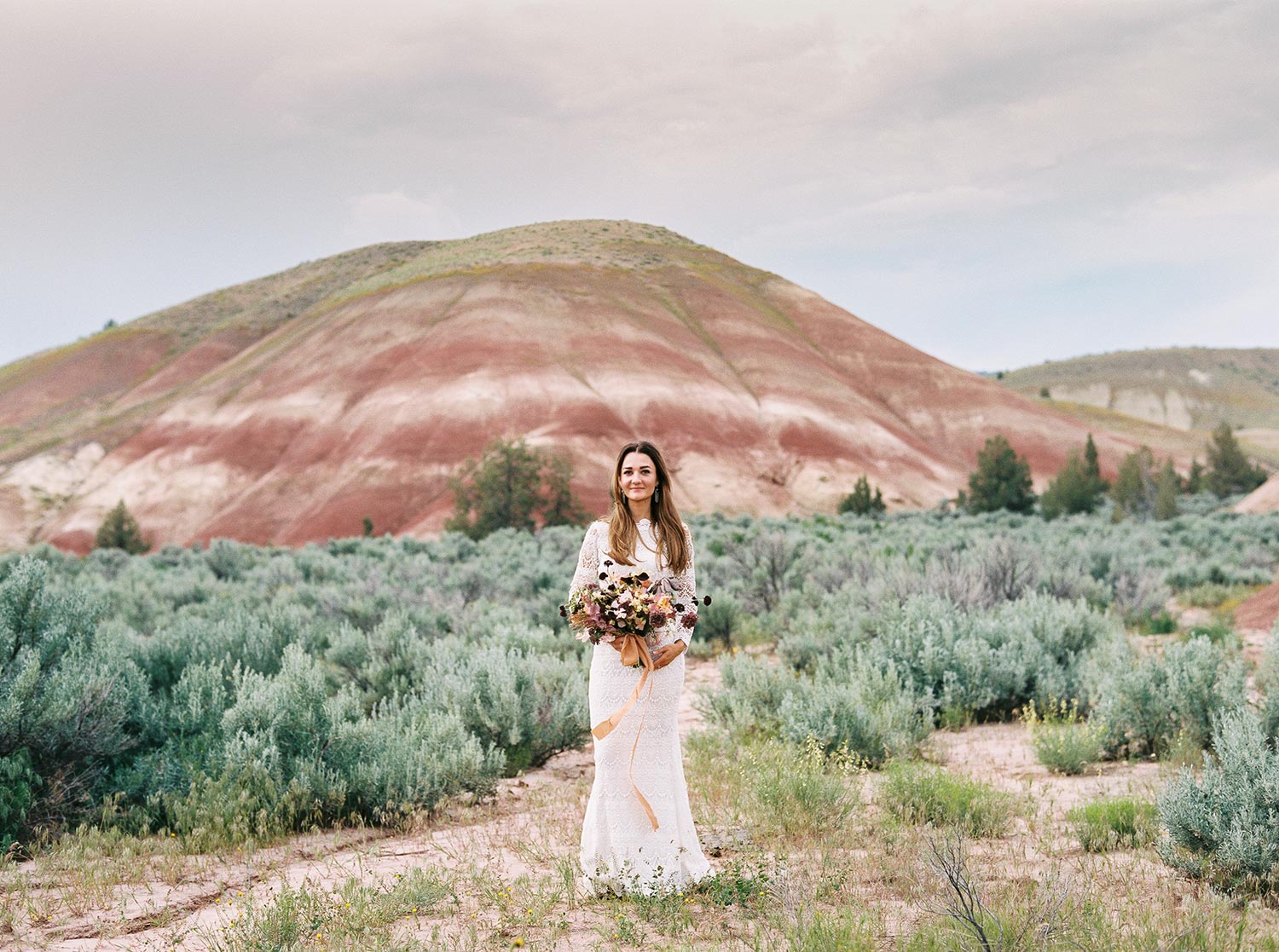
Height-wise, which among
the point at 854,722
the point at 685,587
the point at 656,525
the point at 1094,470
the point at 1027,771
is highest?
the point at 656,525

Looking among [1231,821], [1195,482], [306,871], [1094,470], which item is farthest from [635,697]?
[1195,482]

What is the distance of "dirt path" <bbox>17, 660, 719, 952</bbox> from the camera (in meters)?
4.02

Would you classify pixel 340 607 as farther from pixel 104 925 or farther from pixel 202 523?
pixel 202 523

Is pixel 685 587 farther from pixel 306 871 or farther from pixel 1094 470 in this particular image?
pixel 1094 470

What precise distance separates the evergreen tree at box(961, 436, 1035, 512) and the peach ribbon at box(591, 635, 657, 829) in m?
39.4

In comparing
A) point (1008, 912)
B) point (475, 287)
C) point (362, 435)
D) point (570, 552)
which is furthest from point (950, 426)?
point (1008, 912)

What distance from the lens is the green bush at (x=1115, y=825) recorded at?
4672 mm

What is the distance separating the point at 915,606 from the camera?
340 inches

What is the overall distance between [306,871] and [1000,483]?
1610 inches

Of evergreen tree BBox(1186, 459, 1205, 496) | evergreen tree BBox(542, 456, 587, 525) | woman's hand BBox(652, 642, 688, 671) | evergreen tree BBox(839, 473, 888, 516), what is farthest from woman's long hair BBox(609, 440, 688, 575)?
evergreen tree BBox(1186, 459, 1205, 496)

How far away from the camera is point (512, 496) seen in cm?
3716

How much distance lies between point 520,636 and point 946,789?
14.6 feet

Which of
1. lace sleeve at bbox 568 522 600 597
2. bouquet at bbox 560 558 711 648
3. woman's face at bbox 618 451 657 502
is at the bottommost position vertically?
bouquet at bbox 560 558 711 648

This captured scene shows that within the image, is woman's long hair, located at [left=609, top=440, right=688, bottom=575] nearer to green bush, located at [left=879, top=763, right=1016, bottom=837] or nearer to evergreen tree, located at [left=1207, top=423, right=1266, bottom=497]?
green bush, located at [left=879, top=763, right=1016, bottom=837]
